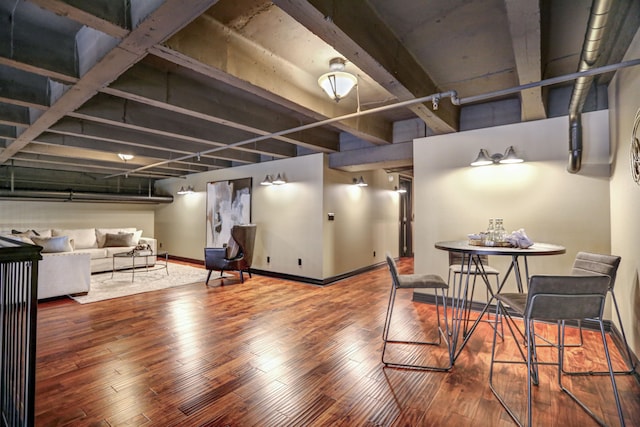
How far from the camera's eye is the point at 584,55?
2.06 metres

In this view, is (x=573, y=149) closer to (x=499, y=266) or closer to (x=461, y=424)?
(x=499, y=266)

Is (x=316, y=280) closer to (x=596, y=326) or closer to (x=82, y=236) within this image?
(x=596, y=326)

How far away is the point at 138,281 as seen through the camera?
5336 mm

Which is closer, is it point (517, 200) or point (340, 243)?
point (517, 200)

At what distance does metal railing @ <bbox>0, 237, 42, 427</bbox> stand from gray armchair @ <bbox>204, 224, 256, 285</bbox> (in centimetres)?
332

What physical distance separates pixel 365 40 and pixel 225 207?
5.38 m

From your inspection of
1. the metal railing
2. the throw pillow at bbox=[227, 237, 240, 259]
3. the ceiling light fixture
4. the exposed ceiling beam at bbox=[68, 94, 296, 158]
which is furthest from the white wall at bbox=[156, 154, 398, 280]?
the metal railing

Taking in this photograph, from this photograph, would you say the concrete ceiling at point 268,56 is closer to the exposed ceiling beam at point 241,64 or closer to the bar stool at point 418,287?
the exposed ceiling beam at point 241,64

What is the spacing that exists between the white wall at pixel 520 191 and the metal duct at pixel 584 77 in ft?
0.63

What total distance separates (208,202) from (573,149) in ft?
21.6

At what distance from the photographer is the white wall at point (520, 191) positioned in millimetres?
3143

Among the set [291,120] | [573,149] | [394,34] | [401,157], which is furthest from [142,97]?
[573,149]

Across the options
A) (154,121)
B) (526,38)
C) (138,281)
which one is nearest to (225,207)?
(138,281)

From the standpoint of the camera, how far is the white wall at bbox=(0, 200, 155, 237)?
22.5 feet
